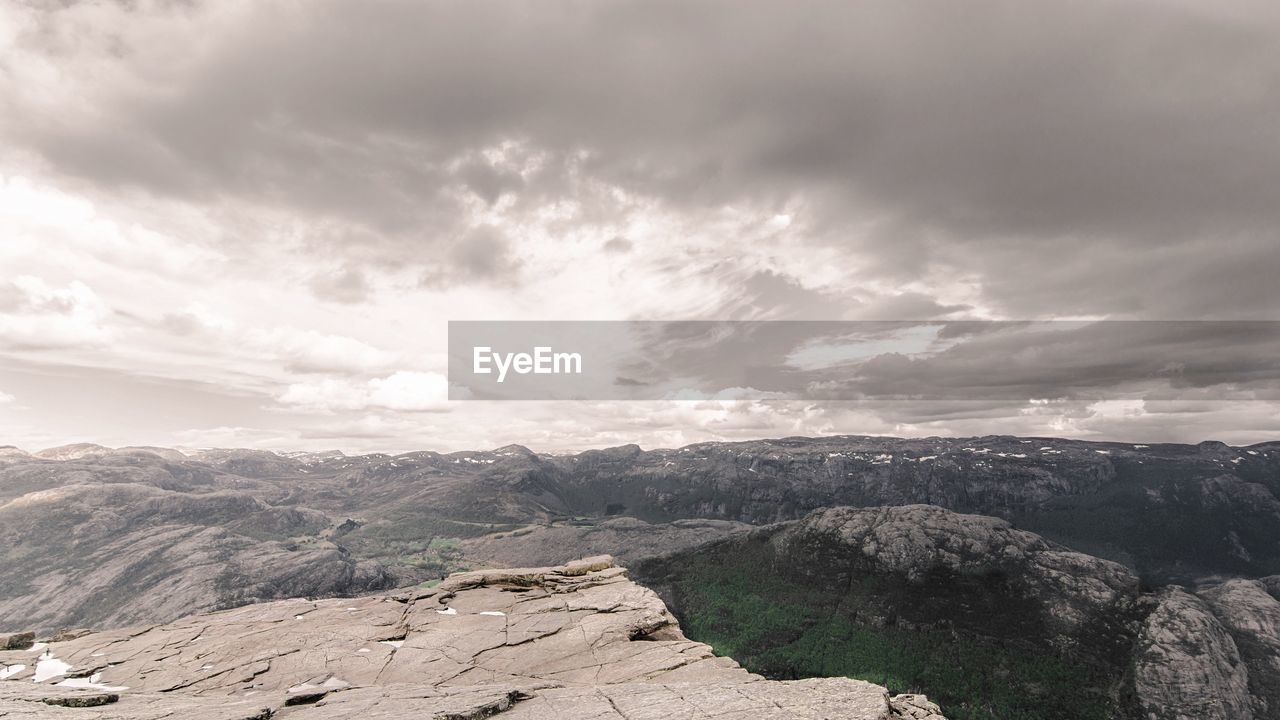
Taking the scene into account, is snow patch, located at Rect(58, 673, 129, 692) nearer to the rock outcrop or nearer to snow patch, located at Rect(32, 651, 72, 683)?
the rock outcrop

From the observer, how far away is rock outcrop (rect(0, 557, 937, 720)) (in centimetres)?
2264

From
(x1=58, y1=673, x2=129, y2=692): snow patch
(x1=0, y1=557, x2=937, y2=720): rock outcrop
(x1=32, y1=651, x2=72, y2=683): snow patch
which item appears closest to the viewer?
(x1=0, y1=557, x2=937, y2=720): rock outcrop

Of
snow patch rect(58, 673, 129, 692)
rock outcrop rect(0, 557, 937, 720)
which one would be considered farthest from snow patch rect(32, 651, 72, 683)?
snow patch rect(58, 673, 129, 692)

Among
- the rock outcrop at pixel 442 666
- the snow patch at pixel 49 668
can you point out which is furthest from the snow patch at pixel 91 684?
the snow patch at pixel 49 668

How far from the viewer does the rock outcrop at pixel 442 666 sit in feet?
74.3

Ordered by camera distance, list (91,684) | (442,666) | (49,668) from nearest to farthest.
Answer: (91,684), (442,666), (49,668)

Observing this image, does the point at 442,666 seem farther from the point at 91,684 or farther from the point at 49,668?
the point at 49,668

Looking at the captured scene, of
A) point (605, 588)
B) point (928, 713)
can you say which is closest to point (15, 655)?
point (605, 588)

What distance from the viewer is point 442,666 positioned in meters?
33.4

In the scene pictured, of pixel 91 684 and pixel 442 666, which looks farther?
pixel 442 666

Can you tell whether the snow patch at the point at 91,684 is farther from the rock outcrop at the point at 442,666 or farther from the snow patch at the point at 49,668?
the snow patch at the point at 49,668

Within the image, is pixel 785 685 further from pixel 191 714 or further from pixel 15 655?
pixel 15 655

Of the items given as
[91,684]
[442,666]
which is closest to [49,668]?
[91,684]

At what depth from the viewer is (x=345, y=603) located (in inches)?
2004
